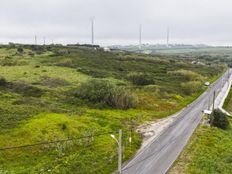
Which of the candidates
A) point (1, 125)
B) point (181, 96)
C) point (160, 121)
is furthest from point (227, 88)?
point (1, 125)

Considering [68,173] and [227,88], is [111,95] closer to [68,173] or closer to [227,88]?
[68,173]

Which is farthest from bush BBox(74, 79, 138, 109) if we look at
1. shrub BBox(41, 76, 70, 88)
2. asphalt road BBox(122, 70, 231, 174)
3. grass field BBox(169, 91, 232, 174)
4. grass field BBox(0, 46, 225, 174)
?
grass field BBox(169, 91, 232, 174)

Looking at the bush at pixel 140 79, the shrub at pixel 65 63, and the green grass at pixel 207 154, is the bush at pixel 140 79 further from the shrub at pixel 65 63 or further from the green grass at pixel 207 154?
the green grass at pixel 207 154

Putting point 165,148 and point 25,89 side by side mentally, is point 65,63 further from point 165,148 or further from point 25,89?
point 165,148

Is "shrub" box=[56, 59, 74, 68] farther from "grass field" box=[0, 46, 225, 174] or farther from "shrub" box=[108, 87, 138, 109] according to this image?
"shrub" box=[108, 87, 138, 109]

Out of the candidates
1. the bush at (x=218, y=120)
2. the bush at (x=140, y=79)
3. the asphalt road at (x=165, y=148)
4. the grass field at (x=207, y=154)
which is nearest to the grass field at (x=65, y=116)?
the bush at (x=140, y=79)
